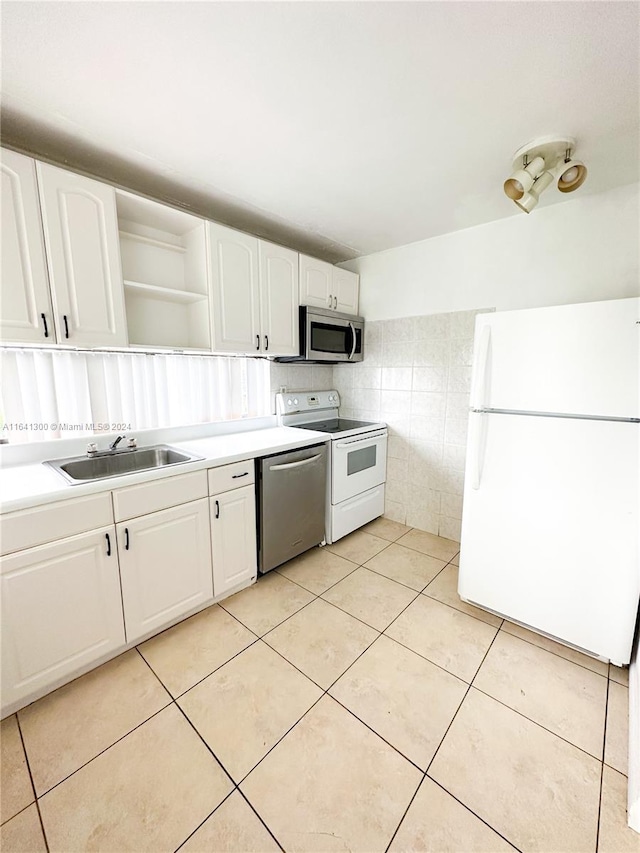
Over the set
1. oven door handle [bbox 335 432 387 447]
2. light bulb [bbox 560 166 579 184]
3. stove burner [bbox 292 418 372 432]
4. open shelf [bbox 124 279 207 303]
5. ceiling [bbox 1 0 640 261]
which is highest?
ceiling [bbox 1 0 640 261]

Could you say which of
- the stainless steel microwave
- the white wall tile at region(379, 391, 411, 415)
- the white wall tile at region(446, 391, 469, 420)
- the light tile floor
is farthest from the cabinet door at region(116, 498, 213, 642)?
the white wall tile at region(446, 391, 469, 420)

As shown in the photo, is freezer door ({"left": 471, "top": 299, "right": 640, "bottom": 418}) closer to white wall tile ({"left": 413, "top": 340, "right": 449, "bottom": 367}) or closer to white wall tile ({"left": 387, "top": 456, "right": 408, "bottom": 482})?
white wall tile ({"left": 413, "top": 340, "right": 449, "bottom": 367})

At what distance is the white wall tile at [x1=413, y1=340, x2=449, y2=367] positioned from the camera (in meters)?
2.62

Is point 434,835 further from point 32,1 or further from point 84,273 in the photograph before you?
point 32,1

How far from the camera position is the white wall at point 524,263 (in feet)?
6.28

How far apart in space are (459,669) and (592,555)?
81 cm

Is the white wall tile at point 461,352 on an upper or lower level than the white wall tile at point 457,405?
upper

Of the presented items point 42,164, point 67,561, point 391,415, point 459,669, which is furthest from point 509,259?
point 67,561

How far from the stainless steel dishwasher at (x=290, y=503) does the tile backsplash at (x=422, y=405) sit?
0.83 metres

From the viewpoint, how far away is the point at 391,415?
2961 millimetres

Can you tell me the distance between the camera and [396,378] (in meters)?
2.90

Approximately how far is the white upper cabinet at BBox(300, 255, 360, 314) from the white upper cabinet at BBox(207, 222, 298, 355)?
10 centimetres

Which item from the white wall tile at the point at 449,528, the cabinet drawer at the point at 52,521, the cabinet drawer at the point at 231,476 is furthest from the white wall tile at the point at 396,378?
the cabinet drawer at the point at 52,521

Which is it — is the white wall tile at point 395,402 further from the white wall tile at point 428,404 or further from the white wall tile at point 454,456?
the white wall tile at point 454,456
